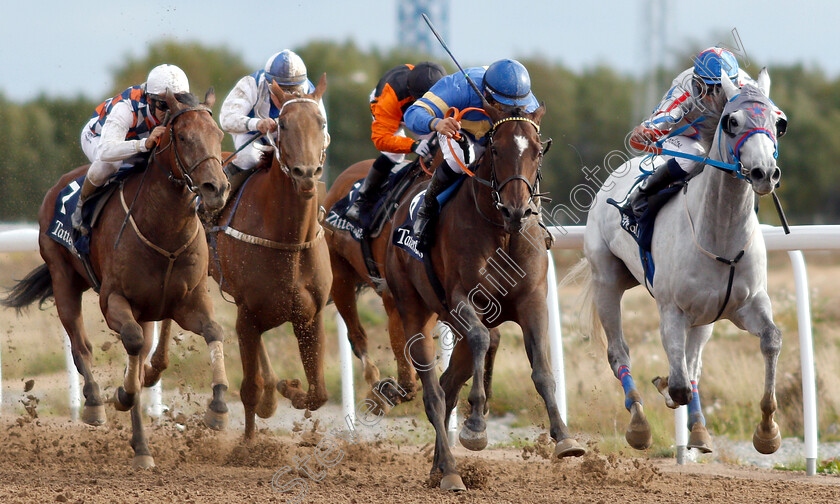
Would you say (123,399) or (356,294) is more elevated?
(356,294)

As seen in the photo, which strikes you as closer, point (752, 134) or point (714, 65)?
point (752, 134)

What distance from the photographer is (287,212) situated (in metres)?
6.23

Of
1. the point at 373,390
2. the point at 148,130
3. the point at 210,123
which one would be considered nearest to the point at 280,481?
the point at 373,390

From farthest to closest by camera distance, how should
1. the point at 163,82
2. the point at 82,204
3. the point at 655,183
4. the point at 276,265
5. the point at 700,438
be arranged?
1. the point at 82,204
2. the point at 276,265
3. the point at 163,82
4. the point at 655,183
5. the point at 700,438

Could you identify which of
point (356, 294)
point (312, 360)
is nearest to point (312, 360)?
point (312, 360)

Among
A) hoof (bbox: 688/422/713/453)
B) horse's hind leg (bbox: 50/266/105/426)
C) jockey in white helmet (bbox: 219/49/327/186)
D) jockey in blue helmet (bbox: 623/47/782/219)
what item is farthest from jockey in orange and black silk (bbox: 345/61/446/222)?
hoof (bbox: 688/422/713/453)

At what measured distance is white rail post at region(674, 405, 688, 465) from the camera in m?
6.44

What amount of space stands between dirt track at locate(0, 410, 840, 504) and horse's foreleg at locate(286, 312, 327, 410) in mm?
317

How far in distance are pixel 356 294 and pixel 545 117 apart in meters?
25.4

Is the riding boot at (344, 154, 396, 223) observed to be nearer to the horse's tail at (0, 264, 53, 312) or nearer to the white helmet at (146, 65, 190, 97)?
the white helmet at (146, 65, 190, 97)

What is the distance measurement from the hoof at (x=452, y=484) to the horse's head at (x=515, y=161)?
1.25m

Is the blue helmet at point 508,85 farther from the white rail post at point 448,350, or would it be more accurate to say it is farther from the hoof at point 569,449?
the white rail post at point 448,350

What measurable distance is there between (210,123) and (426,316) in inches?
62.1

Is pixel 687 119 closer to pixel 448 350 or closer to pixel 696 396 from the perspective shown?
pixel 696 396
